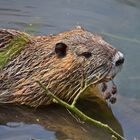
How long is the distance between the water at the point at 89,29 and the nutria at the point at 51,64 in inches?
6.0

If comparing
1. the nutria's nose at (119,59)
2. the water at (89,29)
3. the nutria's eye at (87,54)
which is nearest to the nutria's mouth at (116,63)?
the nutria's nose at (119,59)

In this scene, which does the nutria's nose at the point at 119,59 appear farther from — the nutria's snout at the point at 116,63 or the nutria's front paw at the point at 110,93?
the nutria's front paw at the point at 110,93

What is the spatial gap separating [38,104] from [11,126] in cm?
38

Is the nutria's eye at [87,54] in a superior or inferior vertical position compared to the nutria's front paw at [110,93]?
superior

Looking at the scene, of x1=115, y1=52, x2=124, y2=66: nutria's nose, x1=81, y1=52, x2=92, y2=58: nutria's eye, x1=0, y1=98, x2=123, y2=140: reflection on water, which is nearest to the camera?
x1=0, y1=98, x2=123, y2=140: reflection on water

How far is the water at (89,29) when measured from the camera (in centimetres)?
514

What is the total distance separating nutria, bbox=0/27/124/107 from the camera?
535 centimetres

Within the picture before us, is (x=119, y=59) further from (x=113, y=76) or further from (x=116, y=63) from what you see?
(x=113, y=76)

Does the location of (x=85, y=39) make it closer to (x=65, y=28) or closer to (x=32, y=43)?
(x=32, y=43)

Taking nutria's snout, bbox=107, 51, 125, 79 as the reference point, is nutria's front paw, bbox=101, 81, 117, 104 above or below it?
below

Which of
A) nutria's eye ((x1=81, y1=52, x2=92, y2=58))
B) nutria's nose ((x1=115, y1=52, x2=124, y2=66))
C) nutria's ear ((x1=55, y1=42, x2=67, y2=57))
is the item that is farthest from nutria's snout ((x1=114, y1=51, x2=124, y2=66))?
nutria's ear ((x1=55, y1=42, x2=67, y2=57))

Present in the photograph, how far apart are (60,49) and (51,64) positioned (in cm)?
14

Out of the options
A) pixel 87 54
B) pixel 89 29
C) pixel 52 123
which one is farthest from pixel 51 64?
pixel 89 29

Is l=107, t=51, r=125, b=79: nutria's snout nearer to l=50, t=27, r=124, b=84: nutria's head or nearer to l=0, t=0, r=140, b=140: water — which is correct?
l=50, t=27, r=124, b=84: nutria's head
